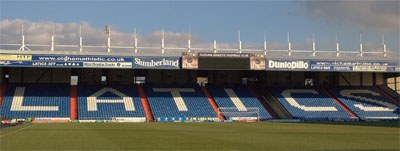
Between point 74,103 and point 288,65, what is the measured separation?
2640 cm

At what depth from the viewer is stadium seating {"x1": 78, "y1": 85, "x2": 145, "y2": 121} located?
57031 mm

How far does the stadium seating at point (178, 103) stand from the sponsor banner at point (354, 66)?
1465 centimetres

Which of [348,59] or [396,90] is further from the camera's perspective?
[396,90]

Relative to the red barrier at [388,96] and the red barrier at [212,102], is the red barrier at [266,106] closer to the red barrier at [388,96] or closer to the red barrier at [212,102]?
the red barrier at [212,102]

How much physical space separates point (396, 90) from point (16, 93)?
52.5m

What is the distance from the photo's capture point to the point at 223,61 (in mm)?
60625

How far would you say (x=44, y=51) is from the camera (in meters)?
56.8

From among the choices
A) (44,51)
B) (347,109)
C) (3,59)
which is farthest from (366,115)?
(3,59)

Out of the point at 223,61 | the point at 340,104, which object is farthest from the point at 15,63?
the point at 340,104

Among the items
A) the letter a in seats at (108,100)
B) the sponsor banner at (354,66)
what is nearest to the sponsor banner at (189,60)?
the letter a in seats at (108,100)

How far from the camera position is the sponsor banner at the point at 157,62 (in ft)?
196

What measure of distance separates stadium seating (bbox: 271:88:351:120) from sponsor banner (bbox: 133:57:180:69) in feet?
49.9

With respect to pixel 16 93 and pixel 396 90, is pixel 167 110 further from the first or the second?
pixel 396 90

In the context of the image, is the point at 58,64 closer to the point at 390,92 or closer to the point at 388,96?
the point at 388,96
